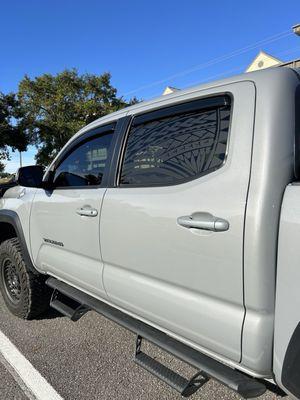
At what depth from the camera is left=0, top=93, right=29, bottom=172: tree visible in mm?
34594

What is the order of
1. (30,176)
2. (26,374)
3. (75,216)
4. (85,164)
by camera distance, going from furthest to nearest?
(30,176) → (85,164) → (26,374) → (75,216)

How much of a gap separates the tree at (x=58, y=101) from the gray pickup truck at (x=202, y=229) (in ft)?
113

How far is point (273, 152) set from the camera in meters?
1.83

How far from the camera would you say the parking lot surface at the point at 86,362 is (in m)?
2.91

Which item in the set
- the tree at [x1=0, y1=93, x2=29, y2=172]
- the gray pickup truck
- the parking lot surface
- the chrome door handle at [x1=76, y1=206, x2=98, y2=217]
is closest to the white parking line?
the parking lot surface

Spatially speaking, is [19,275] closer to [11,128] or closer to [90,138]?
[90,138]

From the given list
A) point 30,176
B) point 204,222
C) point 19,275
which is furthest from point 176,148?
point 19,275

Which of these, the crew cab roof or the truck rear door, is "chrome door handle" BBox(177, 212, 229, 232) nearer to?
the truck rear door

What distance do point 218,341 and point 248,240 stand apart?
512mm

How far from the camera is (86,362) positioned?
11.0 feet

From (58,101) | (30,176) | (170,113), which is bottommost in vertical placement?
(30,176)

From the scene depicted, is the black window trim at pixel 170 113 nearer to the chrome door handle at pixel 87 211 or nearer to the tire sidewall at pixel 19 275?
the chrome door handle at pixel 87 211

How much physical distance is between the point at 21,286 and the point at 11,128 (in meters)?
33.5

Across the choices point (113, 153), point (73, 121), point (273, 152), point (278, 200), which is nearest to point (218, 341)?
point (278, 200)
